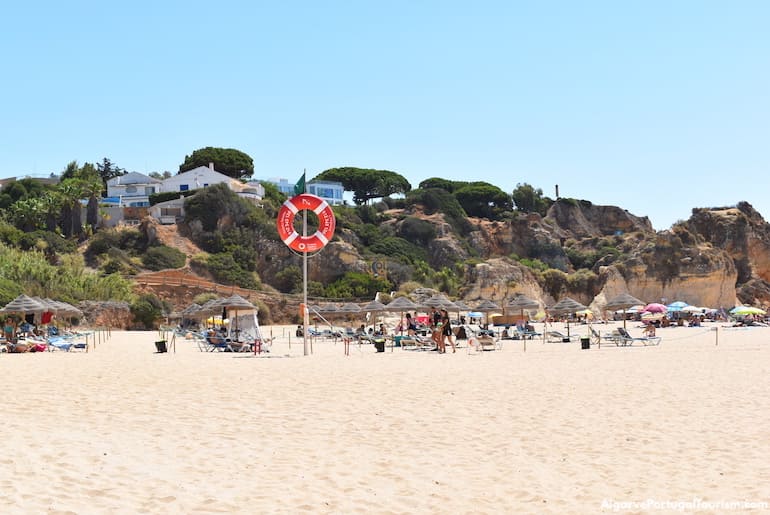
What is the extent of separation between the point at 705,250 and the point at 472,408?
49533 millimetres

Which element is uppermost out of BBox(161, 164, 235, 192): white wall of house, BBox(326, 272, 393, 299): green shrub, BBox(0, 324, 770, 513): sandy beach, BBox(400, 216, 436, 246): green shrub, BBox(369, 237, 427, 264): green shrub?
BBox(161, 164, 235, 192): white wall of house

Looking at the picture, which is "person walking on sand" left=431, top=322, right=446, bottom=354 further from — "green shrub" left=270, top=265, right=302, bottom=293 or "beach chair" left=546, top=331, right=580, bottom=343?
"green shrub" left=270, top=265, right=302, bottom=293

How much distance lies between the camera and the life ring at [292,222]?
19625mm

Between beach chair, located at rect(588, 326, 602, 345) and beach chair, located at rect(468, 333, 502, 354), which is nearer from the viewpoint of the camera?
beach chair, located at rect(468, 333, 502, 354)

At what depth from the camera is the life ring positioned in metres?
19.6

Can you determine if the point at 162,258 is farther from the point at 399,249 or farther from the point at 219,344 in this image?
the point at 219,344

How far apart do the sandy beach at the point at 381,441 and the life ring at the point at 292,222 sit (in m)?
6.20

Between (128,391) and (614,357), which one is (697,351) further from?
(128,391)

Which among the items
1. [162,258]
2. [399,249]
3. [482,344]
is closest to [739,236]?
[399,249]

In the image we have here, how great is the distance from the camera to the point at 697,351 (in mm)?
20328

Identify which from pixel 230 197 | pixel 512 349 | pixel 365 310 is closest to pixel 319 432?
pixel 512 349

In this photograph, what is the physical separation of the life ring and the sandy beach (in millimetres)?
6199

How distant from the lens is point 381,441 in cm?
781

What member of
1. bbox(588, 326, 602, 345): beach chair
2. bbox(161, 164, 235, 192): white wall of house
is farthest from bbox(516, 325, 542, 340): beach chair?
bbox(161, 164, 235, 192): white wall of house
